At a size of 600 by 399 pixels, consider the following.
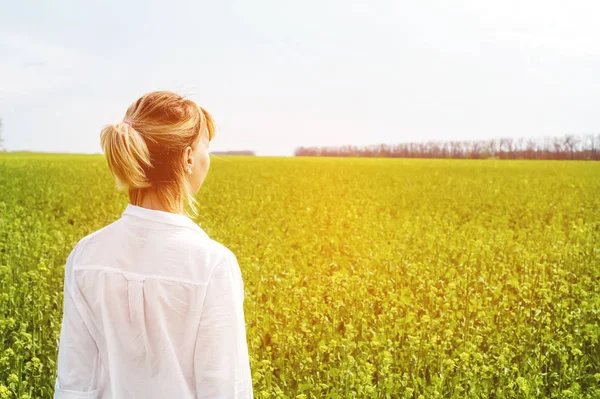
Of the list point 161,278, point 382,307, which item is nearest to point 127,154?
point 161,278

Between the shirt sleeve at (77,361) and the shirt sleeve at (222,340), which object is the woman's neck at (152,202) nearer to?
the shirt sleeve at (222,340)

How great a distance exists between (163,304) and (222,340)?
212 millimetres

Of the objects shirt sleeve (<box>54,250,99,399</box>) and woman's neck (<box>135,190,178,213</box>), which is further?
shirt sleeve (<box>54,250,99,399</box>)

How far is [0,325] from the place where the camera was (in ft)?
19.7

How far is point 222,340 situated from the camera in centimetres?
188

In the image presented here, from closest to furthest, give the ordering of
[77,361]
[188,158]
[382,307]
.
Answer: [188,158], [77,361], [382,307]

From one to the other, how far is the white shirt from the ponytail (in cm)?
10

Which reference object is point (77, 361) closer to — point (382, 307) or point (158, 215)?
point (158, 215)

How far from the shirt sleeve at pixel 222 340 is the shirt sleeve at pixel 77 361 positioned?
42 centimetres

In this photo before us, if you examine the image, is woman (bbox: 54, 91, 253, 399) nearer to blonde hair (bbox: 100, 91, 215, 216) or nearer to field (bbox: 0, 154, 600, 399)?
blonde hair (bbox: 100, 91, 215, 216)

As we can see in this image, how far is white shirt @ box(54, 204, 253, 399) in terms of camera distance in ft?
6.08

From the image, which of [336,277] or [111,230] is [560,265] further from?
[111,230]

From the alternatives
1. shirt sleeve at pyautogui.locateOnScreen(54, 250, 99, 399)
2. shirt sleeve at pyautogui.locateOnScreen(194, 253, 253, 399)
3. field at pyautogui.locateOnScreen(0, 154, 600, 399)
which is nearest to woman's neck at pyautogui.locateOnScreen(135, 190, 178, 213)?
shirt sleeve at pyautogui.locateOnScreen(194, 253, 253, 399)

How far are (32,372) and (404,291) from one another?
421 centimetres
